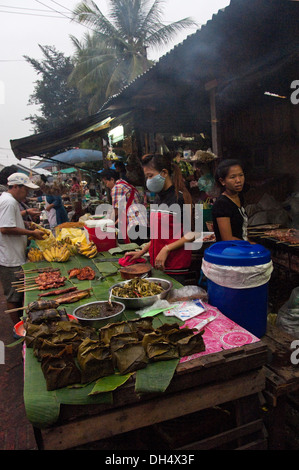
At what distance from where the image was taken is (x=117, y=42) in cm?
2072

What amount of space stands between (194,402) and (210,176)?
4734 mm

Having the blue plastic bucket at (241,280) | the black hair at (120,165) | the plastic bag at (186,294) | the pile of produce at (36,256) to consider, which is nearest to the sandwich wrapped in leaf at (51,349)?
the plastic bag at (186,294)

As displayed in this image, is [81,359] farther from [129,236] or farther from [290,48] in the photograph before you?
[290,48]

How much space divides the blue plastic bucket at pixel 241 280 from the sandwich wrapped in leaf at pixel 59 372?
1096mm

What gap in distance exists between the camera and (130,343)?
5.45ft

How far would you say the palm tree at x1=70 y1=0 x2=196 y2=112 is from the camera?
19547mm

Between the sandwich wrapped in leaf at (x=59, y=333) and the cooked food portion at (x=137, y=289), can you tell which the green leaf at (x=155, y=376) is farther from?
the cooked food portion at (x=137, y=289)

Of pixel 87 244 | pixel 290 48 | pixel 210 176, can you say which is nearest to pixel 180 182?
pixel 87 244

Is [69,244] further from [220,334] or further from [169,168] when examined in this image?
[220,334]

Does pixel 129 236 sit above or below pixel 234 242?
below

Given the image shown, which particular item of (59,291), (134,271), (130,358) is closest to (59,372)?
(130,358)

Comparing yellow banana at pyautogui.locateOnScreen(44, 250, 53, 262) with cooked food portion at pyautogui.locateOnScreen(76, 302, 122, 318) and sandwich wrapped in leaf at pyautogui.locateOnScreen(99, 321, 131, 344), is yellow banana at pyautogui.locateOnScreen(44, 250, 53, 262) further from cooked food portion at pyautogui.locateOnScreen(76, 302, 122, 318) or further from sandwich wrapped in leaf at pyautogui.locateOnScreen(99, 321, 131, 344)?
sandwich wrapped in leaf at pyautogui.locateOnScreen(99, 321, 131, 344)

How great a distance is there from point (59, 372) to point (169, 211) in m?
1.84

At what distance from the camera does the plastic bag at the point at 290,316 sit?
2980mm
